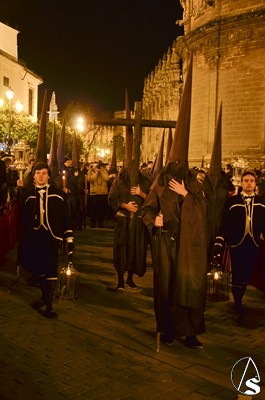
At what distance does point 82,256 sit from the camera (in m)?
12.4

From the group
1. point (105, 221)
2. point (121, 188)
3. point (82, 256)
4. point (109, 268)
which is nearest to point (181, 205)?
point (121, 188)

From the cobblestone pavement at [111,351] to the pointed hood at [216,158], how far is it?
6.82 ft

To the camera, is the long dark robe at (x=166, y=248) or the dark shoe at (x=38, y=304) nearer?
the long dark robe at (x=166, y=248)

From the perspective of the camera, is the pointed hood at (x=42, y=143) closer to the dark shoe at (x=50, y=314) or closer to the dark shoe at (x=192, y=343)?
the dark shoe at (x=50, y=314)

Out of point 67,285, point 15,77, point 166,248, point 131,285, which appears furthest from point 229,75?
point 15,77

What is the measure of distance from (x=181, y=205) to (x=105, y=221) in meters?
14.1

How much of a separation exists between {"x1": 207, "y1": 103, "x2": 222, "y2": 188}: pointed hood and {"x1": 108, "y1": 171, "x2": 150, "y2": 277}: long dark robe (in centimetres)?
111

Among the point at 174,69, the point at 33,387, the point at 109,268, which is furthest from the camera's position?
the point at 174,69

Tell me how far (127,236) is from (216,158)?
194cm

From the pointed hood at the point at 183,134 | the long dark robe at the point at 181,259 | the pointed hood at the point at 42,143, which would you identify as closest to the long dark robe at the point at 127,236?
the pointed hood at the point at 42,143

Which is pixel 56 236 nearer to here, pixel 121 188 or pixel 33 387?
pixel 121 188

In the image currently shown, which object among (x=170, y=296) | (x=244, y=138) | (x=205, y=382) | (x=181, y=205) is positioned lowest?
(x=205, y=382)

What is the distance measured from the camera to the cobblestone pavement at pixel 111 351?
210 inches

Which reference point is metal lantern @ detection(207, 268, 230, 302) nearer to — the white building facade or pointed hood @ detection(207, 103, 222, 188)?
pointed hood @ detection(207, 103, 222, 188)
